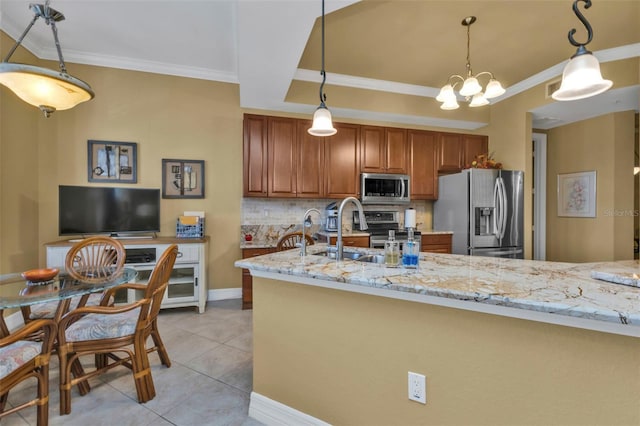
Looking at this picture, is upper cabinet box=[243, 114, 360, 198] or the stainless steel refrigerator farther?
the stainless steel refrigerator

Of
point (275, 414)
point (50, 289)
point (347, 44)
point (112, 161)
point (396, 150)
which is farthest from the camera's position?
point (396, 150)

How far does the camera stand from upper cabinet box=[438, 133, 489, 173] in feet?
14.7

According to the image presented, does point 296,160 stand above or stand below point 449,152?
below

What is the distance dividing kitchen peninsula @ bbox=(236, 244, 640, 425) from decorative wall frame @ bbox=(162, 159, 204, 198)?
8.02 feet

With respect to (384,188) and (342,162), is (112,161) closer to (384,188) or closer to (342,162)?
(342,162)

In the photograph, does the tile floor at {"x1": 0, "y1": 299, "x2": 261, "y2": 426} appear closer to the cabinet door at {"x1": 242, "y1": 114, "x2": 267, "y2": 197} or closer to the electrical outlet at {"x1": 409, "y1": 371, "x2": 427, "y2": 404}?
the electrical outlet at {"x1": 409, "y1": 371, "x2": 427, "y2": 404}

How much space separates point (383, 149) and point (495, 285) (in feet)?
11.0

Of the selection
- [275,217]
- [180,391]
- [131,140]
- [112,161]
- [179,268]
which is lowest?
[180,391]

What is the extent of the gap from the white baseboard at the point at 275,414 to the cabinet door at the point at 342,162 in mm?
2721

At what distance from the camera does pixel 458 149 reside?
14.9 feet

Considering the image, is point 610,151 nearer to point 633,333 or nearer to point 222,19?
point 633,333

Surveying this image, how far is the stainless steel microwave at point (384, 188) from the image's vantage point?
13.4 feet

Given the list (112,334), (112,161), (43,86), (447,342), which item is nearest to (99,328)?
(112,334)

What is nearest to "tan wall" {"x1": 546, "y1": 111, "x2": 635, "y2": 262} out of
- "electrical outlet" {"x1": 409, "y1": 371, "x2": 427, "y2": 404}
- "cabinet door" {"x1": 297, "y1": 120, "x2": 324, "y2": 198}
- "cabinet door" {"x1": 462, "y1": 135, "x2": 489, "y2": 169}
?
"cabinet door" {"x1": 462, "y1": 135, "x2": 489, "y2": 169}
